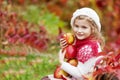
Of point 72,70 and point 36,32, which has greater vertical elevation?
point 72,70

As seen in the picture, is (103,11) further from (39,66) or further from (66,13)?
(39,66)

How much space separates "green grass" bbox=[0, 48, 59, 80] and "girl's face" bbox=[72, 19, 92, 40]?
4.17ft

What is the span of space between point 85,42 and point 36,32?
324 centimetres

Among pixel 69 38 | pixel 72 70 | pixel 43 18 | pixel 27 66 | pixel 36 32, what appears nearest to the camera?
pixel 72 70

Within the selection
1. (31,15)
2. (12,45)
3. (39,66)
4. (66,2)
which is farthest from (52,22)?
(39,66)

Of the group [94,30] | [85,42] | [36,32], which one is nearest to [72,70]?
[85,42]

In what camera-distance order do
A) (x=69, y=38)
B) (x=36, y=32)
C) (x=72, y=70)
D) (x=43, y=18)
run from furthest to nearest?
(x=43, y=18)
(x=36, y=32)
(x=69, y=38)
(x=72, y=70)

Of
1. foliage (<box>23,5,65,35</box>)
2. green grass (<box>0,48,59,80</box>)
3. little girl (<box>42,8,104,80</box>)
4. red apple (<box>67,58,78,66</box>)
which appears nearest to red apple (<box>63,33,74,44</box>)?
little girl (<box>42,8,104,80</box>)

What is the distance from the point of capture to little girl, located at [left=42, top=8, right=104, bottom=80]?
197 inches

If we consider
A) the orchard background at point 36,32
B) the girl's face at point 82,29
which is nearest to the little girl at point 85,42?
the girl's face at point 82,29

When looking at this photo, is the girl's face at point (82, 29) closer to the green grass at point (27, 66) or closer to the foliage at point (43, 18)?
the green grass at point (27, 66)

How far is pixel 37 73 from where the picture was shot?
652cm

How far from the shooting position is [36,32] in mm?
8297

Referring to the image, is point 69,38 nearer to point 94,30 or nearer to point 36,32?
point 94,30
